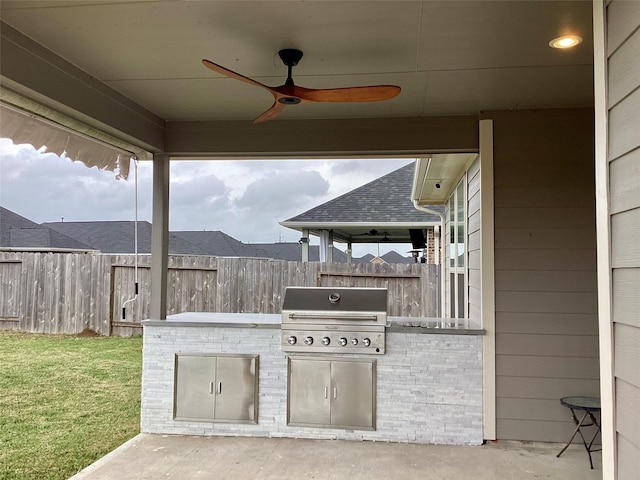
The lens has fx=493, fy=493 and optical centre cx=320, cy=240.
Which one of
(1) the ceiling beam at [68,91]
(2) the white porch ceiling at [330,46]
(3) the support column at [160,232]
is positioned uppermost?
(2) the white porch ceiling at [330,46]

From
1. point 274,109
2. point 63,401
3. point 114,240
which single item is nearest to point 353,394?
point 274,109

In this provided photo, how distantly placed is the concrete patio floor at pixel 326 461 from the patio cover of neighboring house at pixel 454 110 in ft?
0.88

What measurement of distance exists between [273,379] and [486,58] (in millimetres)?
2597

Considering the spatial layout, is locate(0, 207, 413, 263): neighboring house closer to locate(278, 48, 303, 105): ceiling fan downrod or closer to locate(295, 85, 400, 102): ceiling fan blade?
locate(278, 48, 303, 105): ceiling fan downrod

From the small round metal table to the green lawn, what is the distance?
318 centimetres

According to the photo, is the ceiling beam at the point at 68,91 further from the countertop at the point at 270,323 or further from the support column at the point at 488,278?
the support column at the point at 488,278

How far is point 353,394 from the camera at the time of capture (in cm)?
359

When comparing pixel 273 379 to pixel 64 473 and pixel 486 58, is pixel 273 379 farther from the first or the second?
pixel 486 58

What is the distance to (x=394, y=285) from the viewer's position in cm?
716

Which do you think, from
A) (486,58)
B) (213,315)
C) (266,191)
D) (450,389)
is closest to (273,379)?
(213,315)

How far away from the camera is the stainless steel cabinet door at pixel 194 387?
3732mm

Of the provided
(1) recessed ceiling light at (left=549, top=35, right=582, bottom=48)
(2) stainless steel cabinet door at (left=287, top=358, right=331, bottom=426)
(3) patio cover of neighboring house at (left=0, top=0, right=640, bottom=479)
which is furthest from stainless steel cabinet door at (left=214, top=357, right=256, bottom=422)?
(1) recessed ceiling light at (left=549, top=35, right=582, bottom=48)

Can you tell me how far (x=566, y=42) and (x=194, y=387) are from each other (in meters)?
3.31

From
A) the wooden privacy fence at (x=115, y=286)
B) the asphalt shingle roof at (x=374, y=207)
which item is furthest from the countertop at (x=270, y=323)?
the asphalt shingle roof at (x=374, y=207)
